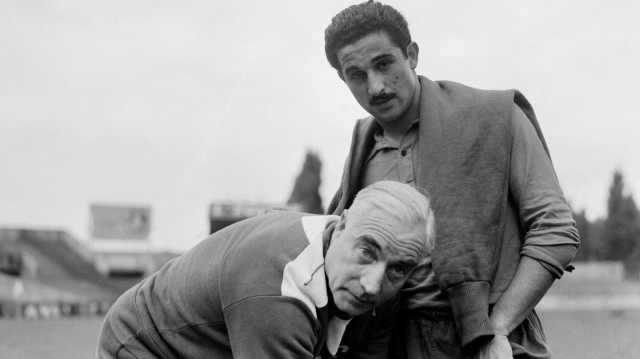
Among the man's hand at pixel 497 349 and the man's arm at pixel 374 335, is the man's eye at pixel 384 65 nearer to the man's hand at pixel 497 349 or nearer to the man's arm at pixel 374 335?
the man's arm at pixel 374 335

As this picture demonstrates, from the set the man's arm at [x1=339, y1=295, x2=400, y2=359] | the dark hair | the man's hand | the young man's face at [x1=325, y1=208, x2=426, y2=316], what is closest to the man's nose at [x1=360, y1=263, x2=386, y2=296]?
the young man's face at [x1=325, y1=208, x2=426, y2=316]

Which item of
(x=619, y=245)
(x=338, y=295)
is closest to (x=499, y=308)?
(x=338, y=295)

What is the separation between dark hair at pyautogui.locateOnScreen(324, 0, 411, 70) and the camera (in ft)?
9.46

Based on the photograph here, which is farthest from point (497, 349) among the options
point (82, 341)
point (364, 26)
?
point (82, 341)

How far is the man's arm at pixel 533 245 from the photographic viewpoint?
2699 millimetres

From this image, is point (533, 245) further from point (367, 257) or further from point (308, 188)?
point (308, 188)

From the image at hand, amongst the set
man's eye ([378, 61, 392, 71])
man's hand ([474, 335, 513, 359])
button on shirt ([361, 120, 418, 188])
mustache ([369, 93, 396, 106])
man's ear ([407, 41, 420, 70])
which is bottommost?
man's hand ([474, 335, 513, 359])

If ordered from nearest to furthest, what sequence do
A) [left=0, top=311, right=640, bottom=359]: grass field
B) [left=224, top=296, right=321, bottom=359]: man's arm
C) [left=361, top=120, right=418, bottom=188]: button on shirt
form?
[left=224, top=296, right=321, bottom=359]: man's arm → [left=361, top=120, right=418, bottom=188]: button on shirt → [left=0, top=311, right=640, bottom=359]: grass field

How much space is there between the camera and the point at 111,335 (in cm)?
255

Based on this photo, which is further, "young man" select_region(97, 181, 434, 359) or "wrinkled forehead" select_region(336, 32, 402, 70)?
"wrinkled forehead" select_region(336, 32, 402, 70)

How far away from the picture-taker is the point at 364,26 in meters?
2.88

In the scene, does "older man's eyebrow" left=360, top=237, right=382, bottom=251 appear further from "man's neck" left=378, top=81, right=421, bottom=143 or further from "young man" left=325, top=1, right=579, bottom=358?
"man's neck" left=378, top=81, right=421, bottom=143

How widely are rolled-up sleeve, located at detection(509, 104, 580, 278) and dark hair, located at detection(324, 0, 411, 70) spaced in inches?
19.8

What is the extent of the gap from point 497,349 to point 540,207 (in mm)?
480
